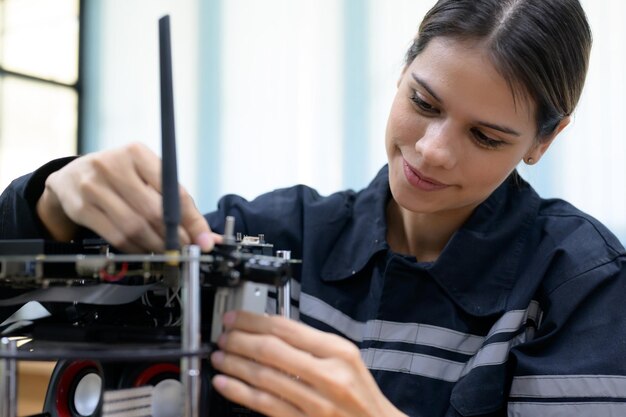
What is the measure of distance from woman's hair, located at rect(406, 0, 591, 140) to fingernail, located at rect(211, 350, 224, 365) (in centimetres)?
51

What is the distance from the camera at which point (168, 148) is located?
→ 0.53 meters

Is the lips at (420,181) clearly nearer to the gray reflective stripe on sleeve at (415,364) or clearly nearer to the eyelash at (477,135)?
the eyelash at (477,135)

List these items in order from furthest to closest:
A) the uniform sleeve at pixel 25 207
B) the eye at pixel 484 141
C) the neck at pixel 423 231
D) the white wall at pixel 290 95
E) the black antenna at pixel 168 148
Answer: the white wall at pixel 290 95 < the neck at pixel 423 231 < the eye at pixel 484 141 < the uniform sleeve at pixel 25 207 < the black antenna at pixel 168 148

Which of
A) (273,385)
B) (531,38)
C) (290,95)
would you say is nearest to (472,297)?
(531,38)

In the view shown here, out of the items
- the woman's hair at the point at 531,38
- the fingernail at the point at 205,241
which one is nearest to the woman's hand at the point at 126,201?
the fingernail at the point at 205,241

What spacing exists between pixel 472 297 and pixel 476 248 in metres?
0.08

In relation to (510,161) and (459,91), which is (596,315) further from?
(459,91)

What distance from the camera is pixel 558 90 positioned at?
2.85 ft

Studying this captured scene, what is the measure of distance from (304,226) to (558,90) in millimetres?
421

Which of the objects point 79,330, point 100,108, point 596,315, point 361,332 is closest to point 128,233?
point 79,330

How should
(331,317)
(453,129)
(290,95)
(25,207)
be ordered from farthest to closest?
(290,95), (331,317), (453,129), (25,207)

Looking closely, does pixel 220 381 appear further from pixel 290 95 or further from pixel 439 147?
pixel 290 95

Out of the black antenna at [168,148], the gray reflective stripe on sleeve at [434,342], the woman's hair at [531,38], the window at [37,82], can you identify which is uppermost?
the window at [37,82]

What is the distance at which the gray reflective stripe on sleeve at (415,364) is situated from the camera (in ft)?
2.91
